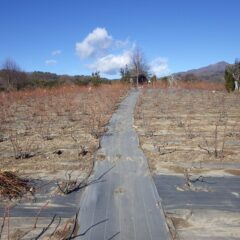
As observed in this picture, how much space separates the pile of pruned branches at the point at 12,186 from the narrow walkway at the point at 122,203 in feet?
2.83

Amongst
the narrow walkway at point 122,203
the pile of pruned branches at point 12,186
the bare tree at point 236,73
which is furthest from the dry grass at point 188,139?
the bare tree at point 236,73

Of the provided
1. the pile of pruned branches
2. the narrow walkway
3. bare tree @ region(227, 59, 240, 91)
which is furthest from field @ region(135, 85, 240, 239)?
bare tree @ region(227, 59, 240, 91)

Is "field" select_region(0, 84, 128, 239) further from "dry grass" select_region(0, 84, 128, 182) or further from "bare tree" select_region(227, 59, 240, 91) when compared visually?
"bare tree" select_region(227, 59, 240, 91)

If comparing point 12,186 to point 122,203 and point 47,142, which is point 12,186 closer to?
point 122,203

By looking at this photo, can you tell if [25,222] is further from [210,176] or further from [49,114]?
[49,114]

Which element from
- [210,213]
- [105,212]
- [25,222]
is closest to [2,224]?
[25,222]

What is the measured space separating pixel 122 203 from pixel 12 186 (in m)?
1.56

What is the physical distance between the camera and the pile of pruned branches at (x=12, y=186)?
4922 mm

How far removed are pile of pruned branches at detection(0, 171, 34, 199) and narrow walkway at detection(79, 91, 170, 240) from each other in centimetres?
86

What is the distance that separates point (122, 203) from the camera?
4.70 m

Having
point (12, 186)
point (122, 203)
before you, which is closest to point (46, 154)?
point (12, 186)

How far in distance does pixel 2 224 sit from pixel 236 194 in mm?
3049

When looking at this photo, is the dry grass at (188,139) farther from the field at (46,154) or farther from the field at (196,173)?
the field at (46,154)

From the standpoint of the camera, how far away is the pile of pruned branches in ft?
16.1
